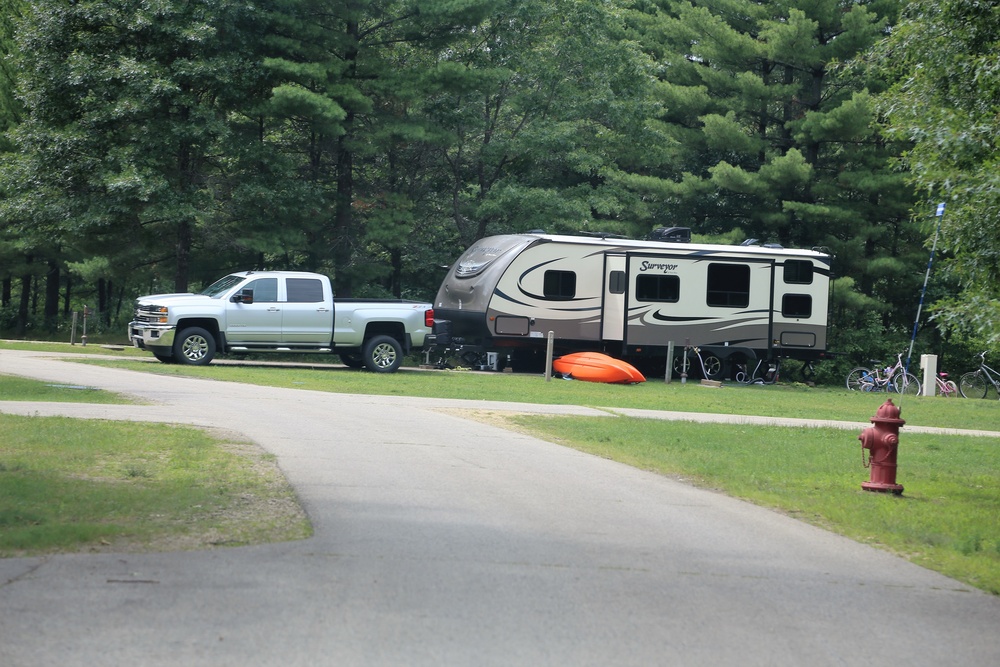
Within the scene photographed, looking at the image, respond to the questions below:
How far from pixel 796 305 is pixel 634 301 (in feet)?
15.2

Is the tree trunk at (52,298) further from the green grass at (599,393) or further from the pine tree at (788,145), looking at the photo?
the pine tree at (788,145)

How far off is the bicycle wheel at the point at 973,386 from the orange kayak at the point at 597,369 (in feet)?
33.1

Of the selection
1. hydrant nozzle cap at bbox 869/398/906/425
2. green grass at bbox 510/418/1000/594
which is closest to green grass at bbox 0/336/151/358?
green grass at bbox 510/418/1000/594

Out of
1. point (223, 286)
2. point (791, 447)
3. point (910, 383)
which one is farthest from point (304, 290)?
point (910, 383)

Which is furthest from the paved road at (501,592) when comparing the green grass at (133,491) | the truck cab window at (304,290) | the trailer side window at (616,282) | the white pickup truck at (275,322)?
the trailer side window at (616,282)

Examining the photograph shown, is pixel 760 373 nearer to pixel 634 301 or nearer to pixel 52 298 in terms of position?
pixel 634 301

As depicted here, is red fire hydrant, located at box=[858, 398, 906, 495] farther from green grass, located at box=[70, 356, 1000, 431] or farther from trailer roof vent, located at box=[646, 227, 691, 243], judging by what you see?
trailer roof vent, located at box=[646, 227, 691, 243]

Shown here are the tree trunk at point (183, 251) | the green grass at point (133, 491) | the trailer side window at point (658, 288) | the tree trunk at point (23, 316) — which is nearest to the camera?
the green grass at point (133, 491)

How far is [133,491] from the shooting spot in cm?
909

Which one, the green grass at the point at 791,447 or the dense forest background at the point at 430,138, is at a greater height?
the dense forest background at the point at 430,138

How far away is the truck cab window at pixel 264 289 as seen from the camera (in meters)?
25.0

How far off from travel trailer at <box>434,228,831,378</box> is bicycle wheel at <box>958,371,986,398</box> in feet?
13.3

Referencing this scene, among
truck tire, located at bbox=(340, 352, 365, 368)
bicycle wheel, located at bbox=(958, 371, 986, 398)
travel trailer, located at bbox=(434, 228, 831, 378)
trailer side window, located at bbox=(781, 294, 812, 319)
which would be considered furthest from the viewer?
bicycle wheel, located at bbox=(958, 371, 986, 398)

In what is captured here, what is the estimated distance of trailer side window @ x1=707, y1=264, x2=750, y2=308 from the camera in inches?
1172
